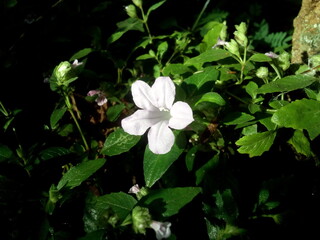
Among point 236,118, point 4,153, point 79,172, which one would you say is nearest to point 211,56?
point 236,118

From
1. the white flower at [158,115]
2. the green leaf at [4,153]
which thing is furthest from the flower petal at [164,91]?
the green leaf at [4,153]

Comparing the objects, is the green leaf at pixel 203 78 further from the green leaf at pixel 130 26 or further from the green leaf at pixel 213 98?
the green leaf at pixel 130 26

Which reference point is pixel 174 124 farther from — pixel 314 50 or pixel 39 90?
pixel 39 90

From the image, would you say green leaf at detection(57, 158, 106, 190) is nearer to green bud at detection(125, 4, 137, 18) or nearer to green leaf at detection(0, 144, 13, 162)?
green leaf at detection(0, 144, 13, 162)

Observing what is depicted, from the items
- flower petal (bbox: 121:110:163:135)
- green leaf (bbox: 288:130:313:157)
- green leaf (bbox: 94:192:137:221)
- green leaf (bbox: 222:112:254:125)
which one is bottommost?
green leaf (bbox: 288:130:313:157)

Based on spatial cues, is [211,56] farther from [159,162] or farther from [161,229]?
[161,229]

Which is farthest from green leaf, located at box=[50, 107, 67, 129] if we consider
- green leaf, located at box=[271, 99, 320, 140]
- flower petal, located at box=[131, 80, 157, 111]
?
green leaf, located at box=[271, 99, 320, 140]
